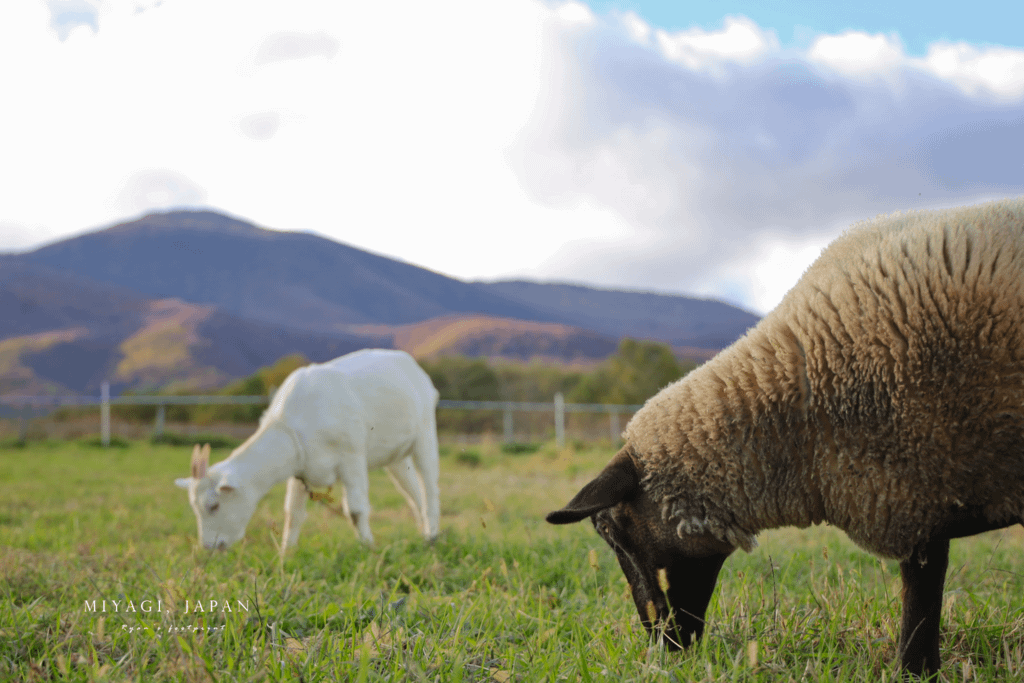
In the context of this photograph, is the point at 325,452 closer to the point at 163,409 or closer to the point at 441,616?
the point at 441,616

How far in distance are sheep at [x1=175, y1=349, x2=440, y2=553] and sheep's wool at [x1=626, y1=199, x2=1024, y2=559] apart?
3130 millimetres

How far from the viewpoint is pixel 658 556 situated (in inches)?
106

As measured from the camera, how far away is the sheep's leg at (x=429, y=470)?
20.1 feet

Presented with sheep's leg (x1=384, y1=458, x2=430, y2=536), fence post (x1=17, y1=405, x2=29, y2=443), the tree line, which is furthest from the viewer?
the tree line

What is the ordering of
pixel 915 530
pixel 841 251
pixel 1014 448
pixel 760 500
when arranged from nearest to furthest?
pixel 1014 448 < pixel 915 530 < pixel 760 500 < pixel 841 251

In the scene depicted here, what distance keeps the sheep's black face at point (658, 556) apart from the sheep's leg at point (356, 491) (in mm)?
3180

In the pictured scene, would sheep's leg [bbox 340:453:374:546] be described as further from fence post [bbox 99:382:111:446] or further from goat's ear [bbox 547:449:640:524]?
fence post [bbox 99:382:111:446]

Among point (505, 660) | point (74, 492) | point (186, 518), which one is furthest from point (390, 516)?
point (505, 660)

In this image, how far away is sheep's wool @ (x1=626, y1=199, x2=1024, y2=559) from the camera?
2121mm

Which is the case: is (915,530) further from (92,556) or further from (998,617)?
(92,556)

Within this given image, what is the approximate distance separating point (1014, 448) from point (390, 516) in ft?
22.6

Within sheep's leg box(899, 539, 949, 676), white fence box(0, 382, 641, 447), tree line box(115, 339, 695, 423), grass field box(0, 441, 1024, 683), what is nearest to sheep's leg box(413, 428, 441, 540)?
grass field box(0, 441, 1024, 683)

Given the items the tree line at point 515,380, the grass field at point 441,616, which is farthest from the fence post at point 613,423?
the grass field at point 441,616

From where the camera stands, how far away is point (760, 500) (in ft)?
8.20
